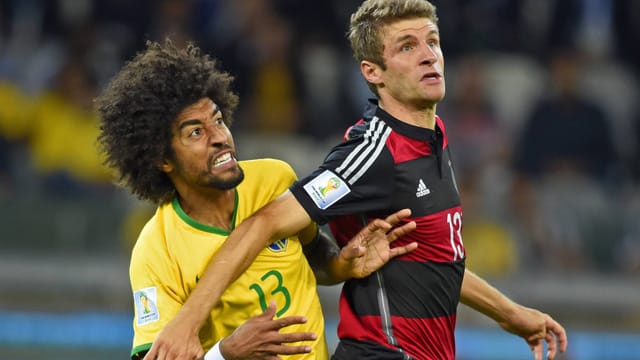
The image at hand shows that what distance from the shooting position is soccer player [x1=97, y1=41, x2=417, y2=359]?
4328 mm

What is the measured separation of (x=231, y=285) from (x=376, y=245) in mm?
533

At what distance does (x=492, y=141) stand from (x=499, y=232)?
1.34m

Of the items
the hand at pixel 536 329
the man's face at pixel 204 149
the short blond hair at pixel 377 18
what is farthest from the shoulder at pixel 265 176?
the hand at pixel 536 329

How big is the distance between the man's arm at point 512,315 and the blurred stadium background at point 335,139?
3670 mm

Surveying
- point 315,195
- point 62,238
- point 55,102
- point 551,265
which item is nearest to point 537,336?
point 315,195

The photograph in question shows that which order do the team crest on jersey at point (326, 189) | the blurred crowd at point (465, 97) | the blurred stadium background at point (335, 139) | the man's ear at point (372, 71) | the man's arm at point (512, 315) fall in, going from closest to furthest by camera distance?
the team crest on jersey at point (326, 189) → the man's ear at point (372, 71) → the man's arm at point (512, 315) → the blurred stadium background at point (335, 139) → the blurred crowd at point (465, 97)

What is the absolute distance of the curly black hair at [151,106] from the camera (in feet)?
14.5

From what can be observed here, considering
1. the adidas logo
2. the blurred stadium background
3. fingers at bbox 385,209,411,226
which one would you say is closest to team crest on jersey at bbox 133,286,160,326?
fingers at bbox 385,209,411,226

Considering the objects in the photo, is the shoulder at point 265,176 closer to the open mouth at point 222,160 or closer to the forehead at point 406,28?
the open mouth at point 222,160

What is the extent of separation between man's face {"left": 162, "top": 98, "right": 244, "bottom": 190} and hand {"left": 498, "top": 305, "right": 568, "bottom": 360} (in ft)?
4.29

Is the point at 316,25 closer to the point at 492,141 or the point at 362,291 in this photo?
the point at 492,141

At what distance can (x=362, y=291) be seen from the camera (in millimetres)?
4469

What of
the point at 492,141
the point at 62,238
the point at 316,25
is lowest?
the point at 62,238

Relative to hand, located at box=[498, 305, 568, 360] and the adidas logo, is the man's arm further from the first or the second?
the adidas logo
